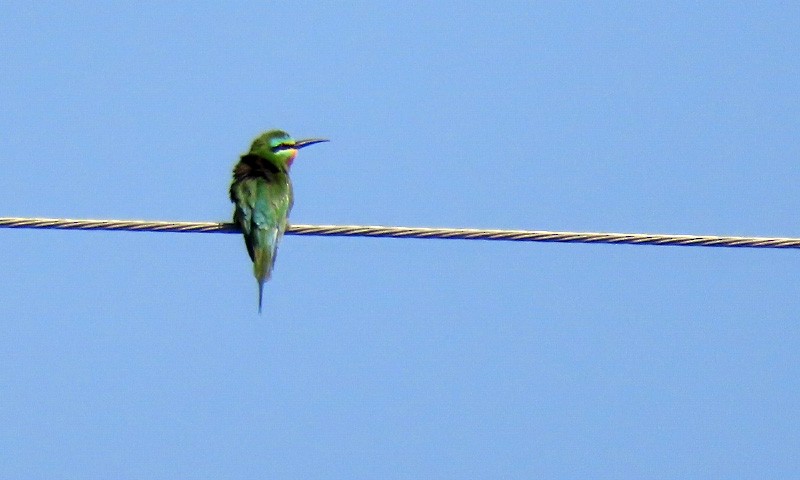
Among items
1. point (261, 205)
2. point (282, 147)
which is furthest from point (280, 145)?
point (261, 205)

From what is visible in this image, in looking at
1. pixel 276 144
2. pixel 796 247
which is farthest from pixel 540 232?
pixel 276 144

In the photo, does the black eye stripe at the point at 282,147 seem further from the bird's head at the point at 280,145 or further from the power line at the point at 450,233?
the power line at the point at 450,233

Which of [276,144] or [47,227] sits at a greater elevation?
[276,144]

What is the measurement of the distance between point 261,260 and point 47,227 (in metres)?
1.38

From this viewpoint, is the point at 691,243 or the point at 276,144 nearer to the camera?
the point at 691,243

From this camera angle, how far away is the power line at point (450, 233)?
15.6ft

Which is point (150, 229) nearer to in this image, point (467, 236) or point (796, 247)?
point (467, 236)

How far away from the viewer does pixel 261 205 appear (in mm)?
6266

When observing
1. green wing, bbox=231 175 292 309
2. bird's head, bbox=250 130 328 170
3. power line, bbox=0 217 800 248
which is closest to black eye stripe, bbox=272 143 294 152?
bird's head, bbox=250 130 328 170

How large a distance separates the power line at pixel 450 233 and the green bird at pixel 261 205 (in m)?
1.02

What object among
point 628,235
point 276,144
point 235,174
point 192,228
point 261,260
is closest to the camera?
point 628,235

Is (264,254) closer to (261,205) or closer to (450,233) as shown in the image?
(261,205)

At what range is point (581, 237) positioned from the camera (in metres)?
4.80

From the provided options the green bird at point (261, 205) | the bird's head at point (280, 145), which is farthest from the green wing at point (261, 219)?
the bird's head at point (280, 145)
